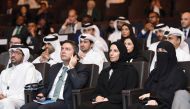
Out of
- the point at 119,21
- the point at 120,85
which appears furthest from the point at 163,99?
the point at 119,21

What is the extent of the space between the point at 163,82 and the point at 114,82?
0.73 meters

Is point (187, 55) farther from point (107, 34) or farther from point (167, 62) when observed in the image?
point (107, 34)

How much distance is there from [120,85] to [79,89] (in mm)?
522

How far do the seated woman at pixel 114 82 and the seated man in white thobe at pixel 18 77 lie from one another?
1.14 meters

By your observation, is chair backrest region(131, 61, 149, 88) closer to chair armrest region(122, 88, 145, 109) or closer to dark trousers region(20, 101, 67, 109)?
chair armrest region(122, 88, 145, 109)

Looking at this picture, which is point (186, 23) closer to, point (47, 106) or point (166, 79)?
point (166, 79)

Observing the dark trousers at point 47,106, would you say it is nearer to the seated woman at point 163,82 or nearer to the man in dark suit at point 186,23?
the seated woman at point 163,82

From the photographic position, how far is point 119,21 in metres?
12.6

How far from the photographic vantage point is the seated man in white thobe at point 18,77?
28.6ft

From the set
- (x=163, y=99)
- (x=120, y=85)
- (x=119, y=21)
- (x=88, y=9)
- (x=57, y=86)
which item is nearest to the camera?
(x=163, y=99)

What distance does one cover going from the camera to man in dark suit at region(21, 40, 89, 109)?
26.3 ft

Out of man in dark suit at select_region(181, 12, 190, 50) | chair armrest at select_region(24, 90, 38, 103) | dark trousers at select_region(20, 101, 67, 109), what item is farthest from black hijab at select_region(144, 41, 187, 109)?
man in dark suit at select_region(181, 12, 190, 50)

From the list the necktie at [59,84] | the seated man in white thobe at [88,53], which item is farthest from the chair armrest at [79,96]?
the seated man in white thobe at [88,53]

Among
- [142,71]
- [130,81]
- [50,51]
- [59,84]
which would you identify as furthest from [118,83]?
[50,51]
